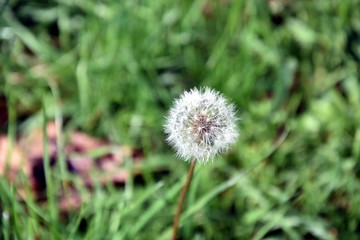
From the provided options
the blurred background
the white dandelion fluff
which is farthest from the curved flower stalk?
the blurred background

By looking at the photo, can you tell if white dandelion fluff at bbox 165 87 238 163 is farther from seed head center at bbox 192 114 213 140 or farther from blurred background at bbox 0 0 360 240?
blurred background at bbox 0 0 360 240

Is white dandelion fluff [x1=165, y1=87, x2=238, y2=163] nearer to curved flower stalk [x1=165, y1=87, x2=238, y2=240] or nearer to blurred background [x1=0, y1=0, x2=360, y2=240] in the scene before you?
curved flower stalk [x1=165, y1=87, x2=238, y2=240]

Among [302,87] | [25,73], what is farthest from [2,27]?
[302,87]

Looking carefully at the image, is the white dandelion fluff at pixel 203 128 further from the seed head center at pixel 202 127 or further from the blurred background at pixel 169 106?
the blurred background at pixel 169 106

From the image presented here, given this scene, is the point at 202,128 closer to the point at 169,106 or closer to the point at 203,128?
the point at 203,128

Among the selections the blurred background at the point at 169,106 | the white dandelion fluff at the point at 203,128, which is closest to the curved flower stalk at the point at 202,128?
the white dandelion fluff at the point at 203,128

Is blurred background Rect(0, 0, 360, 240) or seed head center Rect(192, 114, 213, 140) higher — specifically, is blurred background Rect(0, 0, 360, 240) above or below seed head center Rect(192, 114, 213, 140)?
above

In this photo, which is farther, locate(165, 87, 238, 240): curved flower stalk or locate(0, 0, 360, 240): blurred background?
locate(0, 0, 360, 240): blurred background

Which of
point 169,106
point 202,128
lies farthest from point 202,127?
point 169,106
